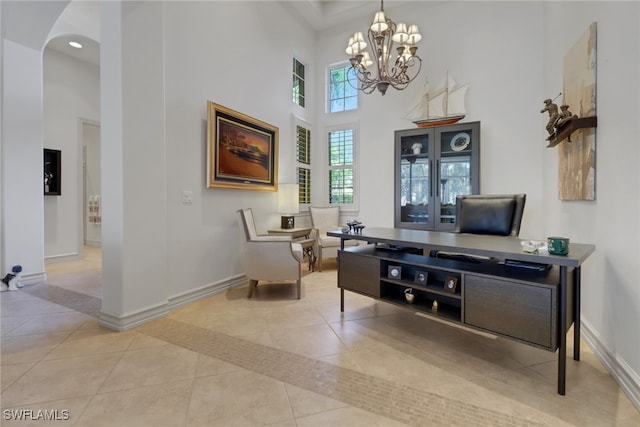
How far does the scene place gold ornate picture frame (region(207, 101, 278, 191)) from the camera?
314 centimetres

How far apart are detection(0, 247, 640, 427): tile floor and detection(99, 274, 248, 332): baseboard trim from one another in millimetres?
78

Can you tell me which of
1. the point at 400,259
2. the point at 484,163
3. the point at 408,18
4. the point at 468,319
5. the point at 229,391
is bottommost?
the point at 229,391

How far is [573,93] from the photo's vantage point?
2.33 metres

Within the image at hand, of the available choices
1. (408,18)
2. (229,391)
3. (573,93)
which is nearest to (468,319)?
(229,391)

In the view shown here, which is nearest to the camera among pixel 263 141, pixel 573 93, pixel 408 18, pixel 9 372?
pixel 9 372

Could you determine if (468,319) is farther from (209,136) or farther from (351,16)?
(351,16)

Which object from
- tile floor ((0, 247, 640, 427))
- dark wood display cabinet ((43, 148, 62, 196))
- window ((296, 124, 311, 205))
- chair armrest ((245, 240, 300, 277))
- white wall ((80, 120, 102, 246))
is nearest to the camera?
tile floor ((0, 247, 640, 427))

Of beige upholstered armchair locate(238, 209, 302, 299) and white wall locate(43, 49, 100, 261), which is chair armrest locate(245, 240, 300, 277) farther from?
white wall locate(43, 49, 100, 261)

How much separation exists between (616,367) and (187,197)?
343 centimetres

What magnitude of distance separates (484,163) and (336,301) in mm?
2828

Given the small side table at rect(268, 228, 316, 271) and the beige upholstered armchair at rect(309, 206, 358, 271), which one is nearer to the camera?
the small side table at rect(268, 228, 316, 271)

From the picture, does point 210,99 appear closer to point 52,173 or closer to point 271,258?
point 271,258

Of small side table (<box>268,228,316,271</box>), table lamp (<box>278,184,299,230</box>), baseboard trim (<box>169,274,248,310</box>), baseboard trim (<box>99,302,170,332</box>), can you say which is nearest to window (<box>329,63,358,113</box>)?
table lamp (<box>278,184,299,230</box>)

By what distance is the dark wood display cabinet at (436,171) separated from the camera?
3824 mm
